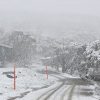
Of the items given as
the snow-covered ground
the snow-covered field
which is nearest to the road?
the snow-covered ground

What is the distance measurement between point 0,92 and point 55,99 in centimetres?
478

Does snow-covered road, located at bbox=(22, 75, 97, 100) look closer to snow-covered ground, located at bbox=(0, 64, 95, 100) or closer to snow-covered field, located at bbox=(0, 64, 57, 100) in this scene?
snow-covered ground, located at bbox=(0, 64, 95, 100)

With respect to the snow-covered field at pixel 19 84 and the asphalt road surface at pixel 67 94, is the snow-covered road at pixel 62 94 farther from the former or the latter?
the snow-covered field at pixel 19 84

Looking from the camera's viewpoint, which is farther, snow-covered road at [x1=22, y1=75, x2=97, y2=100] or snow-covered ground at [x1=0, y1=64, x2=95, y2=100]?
snow-covered ground at [x1=0, y1=64, x2=95, y2=100]

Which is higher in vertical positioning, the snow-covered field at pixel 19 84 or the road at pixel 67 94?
the snow-covered field at pixel 19 84

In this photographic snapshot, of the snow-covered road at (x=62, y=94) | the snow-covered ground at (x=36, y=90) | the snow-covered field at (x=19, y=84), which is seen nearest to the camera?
the snow-covered road at (x=62, y=94)

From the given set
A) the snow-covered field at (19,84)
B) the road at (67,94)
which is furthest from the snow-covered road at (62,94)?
the snow-covered field at (19,84)

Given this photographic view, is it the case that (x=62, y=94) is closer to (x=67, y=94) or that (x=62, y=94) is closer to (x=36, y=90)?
(x=67, y=94)

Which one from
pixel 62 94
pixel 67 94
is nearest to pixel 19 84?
pixel 62 94

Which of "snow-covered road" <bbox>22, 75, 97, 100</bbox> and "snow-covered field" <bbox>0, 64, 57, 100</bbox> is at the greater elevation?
"snow-covered field" <bbox>0, 64, 57, 100</bbox>

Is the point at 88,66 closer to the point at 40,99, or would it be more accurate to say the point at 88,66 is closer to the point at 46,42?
the point at 40,99

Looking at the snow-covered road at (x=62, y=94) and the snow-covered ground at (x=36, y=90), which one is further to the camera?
the snow-covered ground at (x=36, y=90)

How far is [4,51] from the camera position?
74.0m

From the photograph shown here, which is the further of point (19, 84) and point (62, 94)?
point (19, 84)
